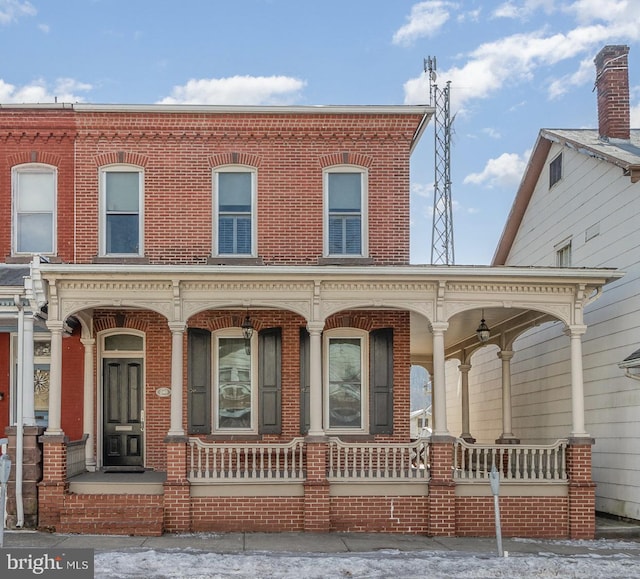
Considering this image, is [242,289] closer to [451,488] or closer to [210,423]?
[210,423]

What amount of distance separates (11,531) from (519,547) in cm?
746

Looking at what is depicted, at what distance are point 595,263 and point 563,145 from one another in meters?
3.05

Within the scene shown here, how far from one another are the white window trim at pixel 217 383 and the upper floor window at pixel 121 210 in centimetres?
214

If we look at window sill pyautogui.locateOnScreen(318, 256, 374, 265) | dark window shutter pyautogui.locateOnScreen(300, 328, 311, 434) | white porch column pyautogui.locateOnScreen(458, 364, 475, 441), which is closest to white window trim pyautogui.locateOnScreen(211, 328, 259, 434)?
dark window shutter pyautogui.locateOnScreen(300, 328, 311, 434)

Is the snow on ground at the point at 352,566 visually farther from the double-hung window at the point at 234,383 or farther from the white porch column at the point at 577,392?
the double-hung window at the point at 234,383

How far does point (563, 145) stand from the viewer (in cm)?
1789

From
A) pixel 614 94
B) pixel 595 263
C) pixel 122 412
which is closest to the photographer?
pixel 122 412

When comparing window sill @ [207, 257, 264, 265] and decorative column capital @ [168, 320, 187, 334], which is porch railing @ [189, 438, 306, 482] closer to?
decorative column capital @ [168, 320, 187, 334]

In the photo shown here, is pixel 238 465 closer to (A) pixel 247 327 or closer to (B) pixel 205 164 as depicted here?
(A) pixel 247 327

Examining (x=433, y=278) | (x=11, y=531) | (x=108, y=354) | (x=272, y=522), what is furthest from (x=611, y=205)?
(x=11, y=531)

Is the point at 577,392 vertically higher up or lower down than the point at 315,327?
lower down

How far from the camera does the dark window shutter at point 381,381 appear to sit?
604 inches

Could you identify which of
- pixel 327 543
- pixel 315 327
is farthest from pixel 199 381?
pixel 327 543

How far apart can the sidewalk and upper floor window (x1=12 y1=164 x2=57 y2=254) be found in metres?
5.38
